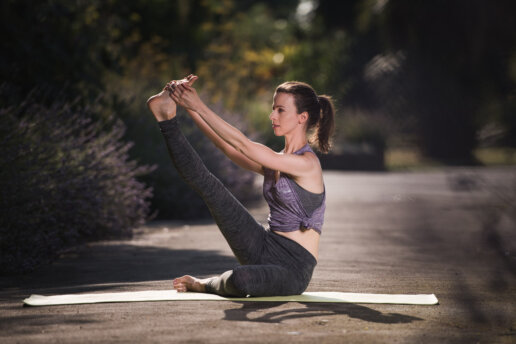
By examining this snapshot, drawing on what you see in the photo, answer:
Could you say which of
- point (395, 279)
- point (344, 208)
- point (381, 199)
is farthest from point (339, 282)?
point (381, 199)

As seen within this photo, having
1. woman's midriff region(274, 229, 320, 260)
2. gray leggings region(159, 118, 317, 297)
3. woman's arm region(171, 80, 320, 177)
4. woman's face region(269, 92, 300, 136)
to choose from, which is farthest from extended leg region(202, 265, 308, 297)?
woman's face region(269, 92, 300, 136)

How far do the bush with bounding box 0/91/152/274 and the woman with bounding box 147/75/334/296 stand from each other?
2.00 meters

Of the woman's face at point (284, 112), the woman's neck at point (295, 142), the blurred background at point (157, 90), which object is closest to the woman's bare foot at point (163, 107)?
the woman's face at point (284, 112)

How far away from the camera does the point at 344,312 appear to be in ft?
16.0

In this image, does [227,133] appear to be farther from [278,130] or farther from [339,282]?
[339,282]

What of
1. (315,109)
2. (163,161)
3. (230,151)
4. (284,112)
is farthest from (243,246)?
(163,161)

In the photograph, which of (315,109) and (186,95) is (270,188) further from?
(186,95)

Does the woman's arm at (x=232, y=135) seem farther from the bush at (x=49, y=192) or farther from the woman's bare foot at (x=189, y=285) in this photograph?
the bush at (x=49, y=192)

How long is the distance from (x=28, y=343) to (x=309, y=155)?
2.32 metres

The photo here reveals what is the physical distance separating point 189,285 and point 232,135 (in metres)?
1.14

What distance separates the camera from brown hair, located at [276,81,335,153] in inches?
218

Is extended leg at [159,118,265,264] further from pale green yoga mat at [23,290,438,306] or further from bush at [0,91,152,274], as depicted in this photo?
bush at [0,91,152,274]

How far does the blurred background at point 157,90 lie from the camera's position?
2287 mm

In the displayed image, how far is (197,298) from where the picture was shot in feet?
17.1
